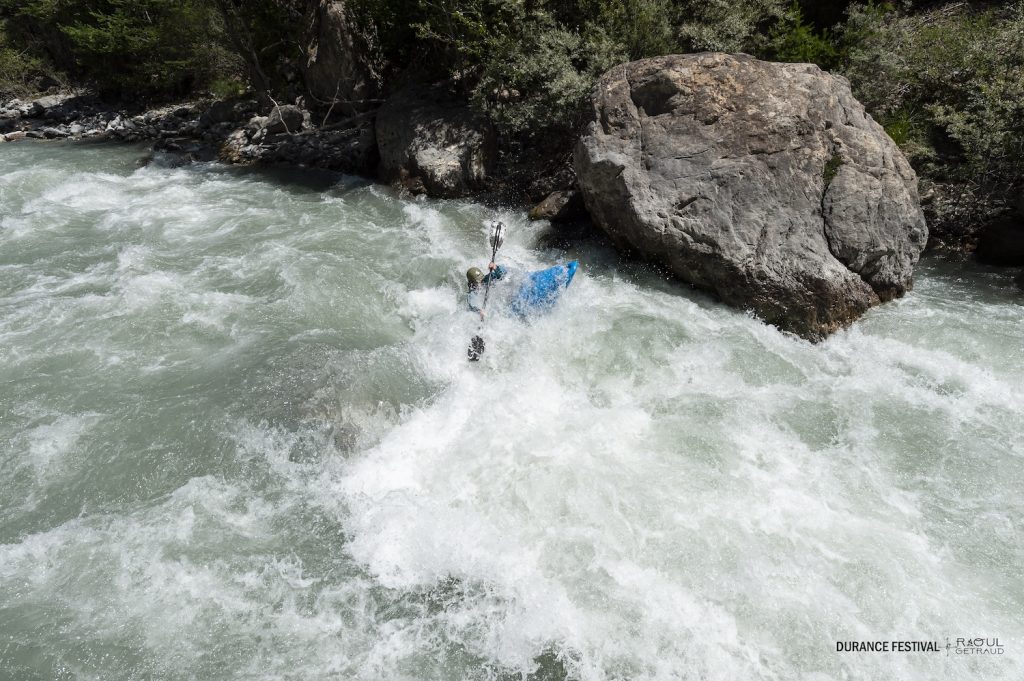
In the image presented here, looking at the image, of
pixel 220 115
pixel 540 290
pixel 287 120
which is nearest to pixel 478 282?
pixel 540 290

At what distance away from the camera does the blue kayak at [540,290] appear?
7406mm

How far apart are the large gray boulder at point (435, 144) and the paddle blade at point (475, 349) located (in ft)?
17.2

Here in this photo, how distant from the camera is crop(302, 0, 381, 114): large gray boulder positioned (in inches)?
514

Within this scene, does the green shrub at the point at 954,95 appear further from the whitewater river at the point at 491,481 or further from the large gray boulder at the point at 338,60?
the large gray boulder at the point at 338,60

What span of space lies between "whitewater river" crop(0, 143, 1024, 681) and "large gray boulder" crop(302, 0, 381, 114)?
716 cm

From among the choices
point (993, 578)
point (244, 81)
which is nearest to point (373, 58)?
point (244, 81)

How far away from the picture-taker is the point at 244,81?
17781mm

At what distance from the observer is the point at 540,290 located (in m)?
7.46

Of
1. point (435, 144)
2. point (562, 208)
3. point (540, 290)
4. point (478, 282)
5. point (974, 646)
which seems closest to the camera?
point (974, 646)

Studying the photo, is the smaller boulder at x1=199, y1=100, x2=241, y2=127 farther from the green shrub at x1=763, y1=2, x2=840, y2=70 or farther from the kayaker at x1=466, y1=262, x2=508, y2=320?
the green shrub at x1=763, y1=2, x2=840, y2=70

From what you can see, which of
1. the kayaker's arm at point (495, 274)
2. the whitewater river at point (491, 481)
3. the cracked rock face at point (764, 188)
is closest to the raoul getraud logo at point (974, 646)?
the whitewater river at point (491, 481)

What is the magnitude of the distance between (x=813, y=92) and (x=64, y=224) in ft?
40.6

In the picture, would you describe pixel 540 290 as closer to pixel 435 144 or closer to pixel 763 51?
pixel 435 144

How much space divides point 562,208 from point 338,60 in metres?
7.49
